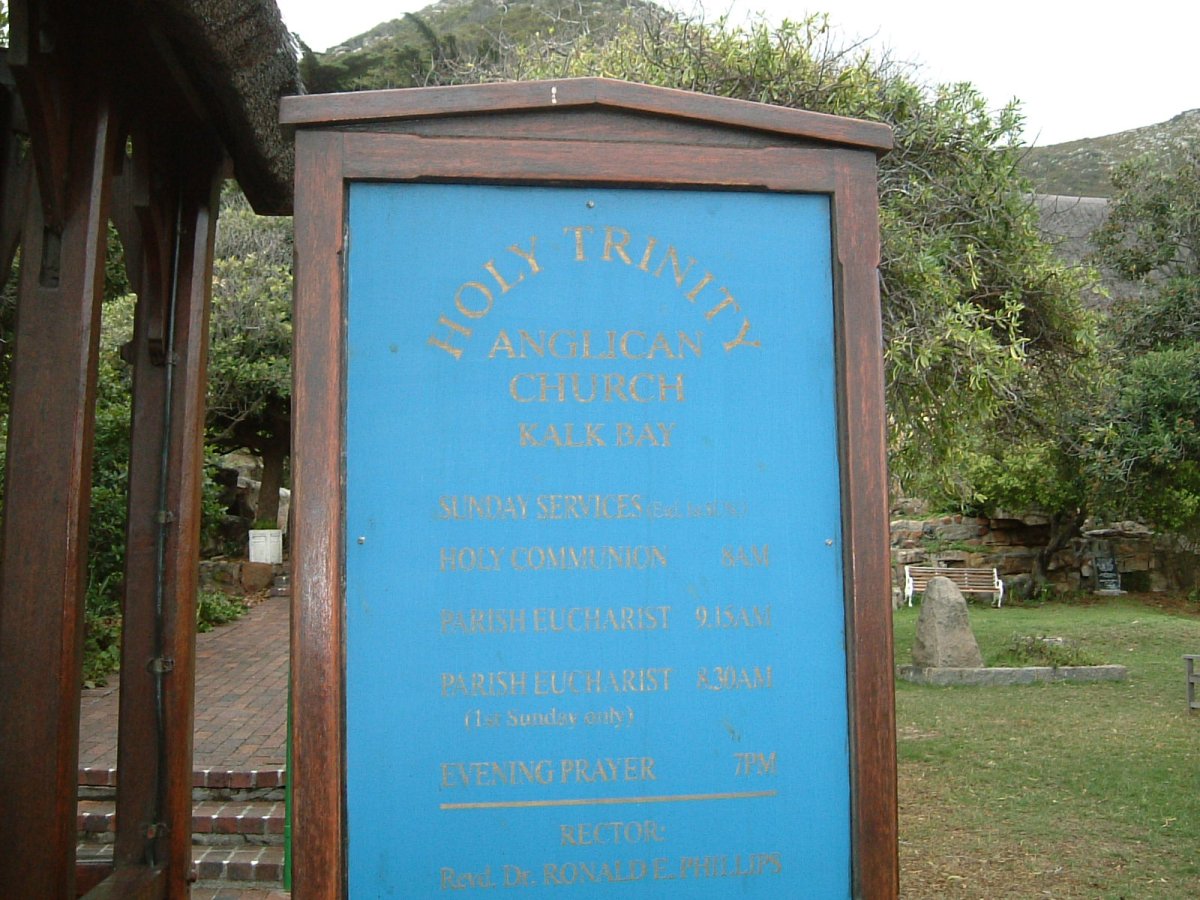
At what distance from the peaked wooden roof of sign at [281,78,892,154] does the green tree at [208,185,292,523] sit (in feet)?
47.3

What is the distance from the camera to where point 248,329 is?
17.5 metres

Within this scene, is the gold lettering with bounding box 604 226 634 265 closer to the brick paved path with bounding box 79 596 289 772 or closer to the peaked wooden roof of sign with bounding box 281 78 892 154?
the peaked wooden roof of sign with bounding box 281 78 892 154

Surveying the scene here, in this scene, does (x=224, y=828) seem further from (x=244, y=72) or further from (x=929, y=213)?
(x=929, y=213)

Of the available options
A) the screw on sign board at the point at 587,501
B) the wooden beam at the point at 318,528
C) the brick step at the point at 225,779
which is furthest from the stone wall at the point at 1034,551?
the wooden beam at the point at 318,528

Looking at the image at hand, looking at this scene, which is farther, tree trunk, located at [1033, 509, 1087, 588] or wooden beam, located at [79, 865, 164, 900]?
tree trunk, located at [1033, 509, 1087, 588]

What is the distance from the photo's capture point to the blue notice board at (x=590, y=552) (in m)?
2.27

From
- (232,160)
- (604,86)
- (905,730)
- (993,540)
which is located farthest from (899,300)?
(993,540)

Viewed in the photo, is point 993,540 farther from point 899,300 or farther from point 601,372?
point 601,372

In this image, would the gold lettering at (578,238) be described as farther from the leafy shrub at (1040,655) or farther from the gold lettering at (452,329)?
the leafy shrub at (1040,655)

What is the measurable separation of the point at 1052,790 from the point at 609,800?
6301mm

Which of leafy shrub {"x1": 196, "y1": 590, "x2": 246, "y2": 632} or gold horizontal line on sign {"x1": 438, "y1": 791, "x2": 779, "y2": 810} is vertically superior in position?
gold horizontal line on sign {"x1": 438, "y1": 791, "x2": 779, "y2": 810}

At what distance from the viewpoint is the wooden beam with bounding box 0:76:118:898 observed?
9.20 feet

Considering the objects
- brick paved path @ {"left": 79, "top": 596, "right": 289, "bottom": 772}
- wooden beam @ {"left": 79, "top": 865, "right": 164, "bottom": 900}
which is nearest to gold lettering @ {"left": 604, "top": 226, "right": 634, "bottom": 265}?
wooden beam @ {"left": 79, "top": 865, "right": 164, "bottom": 900}

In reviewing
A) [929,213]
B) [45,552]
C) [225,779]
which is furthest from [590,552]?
[929,213]
